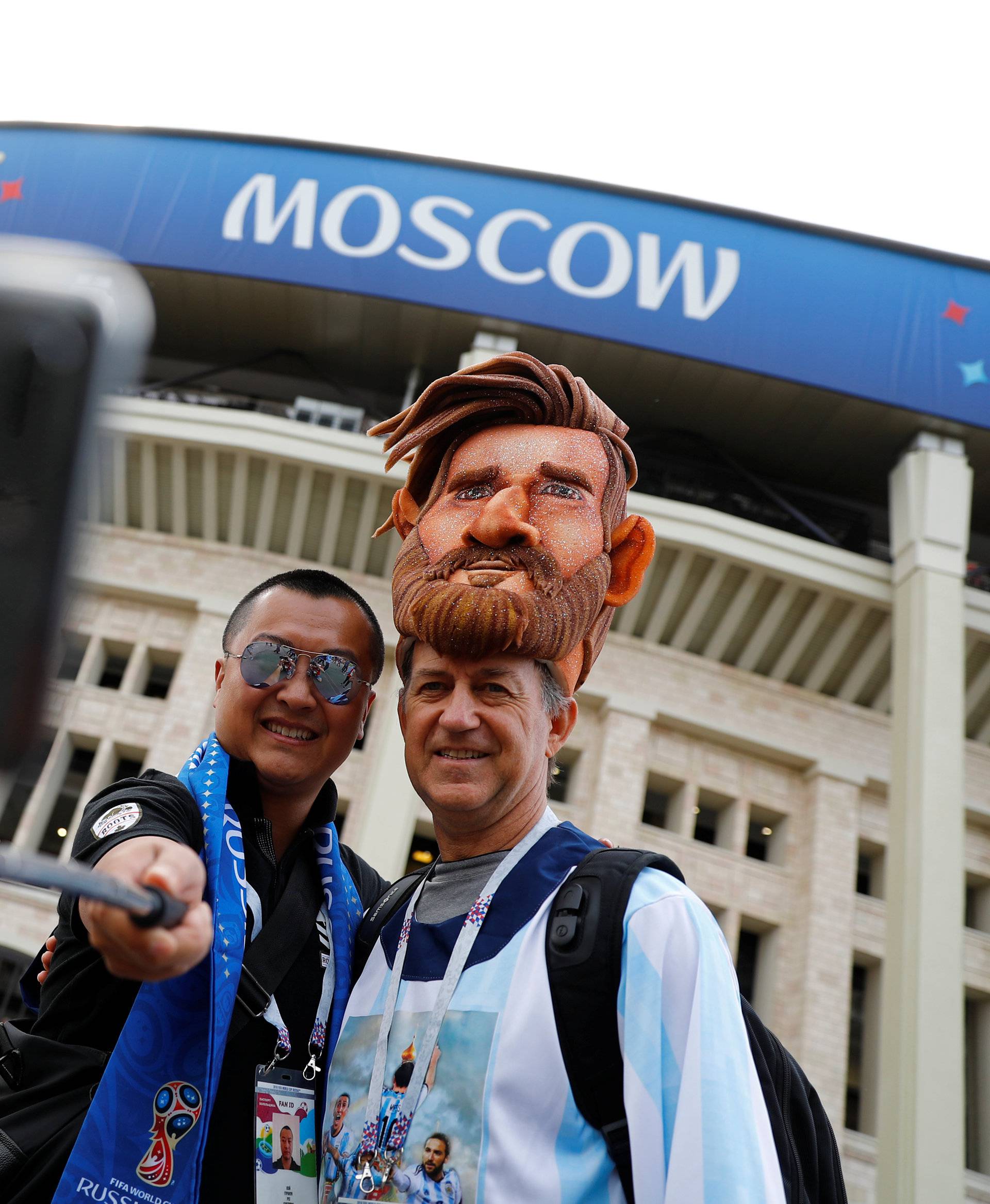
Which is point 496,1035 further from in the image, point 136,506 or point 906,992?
point 136,506

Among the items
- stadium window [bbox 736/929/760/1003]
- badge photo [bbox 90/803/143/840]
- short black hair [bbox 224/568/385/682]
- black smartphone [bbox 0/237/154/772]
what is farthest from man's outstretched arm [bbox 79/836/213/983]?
stadium window [bbox 736/929/760/1003]

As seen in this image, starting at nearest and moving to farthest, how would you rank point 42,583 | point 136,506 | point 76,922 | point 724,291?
point 42,583
point 76,922
point 724,291
point 136,506

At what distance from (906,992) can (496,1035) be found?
9929mm

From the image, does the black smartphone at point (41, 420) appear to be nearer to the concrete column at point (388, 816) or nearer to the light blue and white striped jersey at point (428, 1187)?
the light blue and white striped jersey at point (428, 1187)

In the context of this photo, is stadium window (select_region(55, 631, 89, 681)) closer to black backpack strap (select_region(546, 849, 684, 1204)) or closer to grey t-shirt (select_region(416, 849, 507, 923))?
black backpack strap (select_region(546, 849, 684, 1204))

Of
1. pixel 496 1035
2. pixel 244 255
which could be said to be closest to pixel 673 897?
pixel 496 1035

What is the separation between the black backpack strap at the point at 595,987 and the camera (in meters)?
1.97

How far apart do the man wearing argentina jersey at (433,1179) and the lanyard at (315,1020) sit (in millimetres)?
340

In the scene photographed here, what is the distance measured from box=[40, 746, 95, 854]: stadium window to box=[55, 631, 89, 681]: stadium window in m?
13.2

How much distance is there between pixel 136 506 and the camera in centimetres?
1392

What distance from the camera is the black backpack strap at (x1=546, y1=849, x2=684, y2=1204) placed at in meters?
1.97

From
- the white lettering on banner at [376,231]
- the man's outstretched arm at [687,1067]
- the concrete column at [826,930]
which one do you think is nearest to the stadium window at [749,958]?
the concrete column at [826,930]

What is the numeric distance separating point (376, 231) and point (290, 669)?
432 inches

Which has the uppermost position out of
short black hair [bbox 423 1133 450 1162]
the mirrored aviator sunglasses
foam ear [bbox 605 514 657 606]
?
foam ear [bbox 605 514 657 606]
